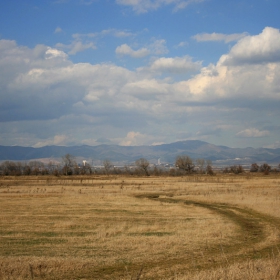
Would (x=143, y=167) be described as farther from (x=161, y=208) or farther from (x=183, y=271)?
(x=183, y=271)

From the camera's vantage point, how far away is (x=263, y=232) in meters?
23.3

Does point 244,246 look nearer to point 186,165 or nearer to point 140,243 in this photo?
point 140,243

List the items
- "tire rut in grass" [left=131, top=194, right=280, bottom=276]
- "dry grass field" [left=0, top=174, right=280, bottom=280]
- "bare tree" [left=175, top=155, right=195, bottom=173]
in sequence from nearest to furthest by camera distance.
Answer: "dry grass field" [left=0, top=174, right=280, bottom=280]
"tire rut in grass" [left=131, top=194, right=280, bottom=276]
"bare tree" [left=175, top=155, right=195, bottom=173]

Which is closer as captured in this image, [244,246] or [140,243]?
[244,246]

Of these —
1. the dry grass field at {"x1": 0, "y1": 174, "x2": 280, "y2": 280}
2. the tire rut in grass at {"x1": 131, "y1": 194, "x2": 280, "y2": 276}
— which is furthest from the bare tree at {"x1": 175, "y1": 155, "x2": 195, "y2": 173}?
the tire rut in grass at {"x1": 131, "y1": 194, "x2": 280, "y2": 276}

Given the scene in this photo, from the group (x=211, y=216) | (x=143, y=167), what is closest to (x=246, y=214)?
(x=211, y=216)

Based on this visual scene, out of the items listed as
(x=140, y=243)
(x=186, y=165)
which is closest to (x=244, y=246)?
(x=140, y=243)

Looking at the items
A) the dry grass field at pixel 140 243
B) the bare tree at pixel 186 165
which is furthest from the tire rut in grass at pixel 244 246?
the bare tree at pixel 186 165

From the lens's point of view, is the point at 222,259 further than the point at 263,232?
No

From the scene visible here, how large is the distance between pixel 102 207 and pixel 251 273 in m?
28.6

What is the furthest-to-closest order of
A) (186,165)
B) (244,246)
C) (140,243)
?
1. (186,165)
2. (140,243)
3. (244,246)

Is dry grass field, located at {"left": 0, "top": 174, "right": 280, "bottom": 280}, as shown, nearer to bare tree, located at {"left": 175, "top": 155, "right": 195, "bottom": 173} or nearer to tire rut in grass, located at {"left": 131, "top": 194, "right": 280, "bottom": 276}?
tire rut in grass, located at {"left": 131, "top": 194, "right": 280, "bottom": 276}

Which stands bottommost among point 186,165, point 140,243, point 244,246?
point 186,165

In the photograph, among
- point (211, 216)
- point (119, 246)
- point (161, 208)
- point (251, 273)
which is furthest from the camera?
point (161, 208)
